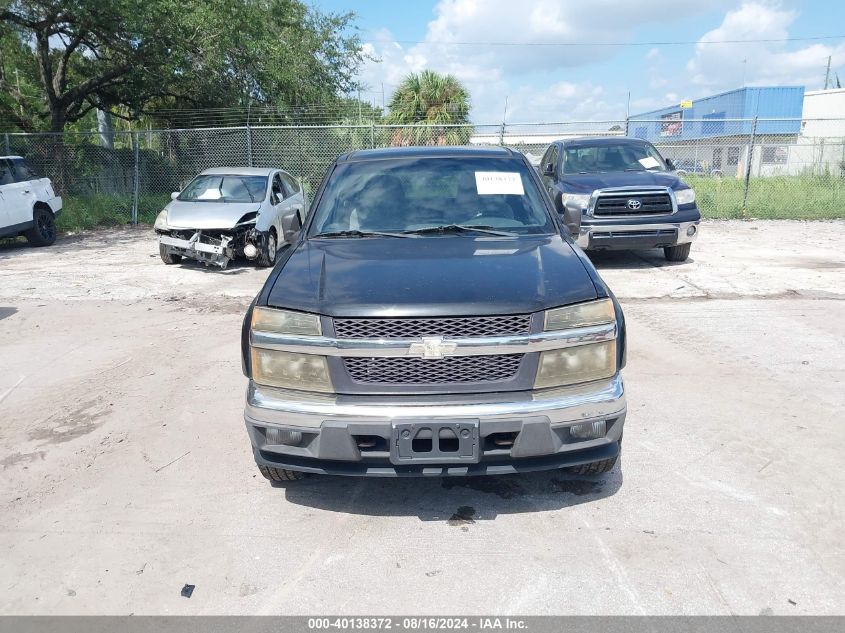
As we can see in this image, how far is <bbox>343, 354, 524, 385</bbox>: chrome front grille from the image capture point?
2.98 metres

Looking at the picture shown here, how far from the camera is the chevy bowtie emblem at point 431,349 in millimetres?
2941

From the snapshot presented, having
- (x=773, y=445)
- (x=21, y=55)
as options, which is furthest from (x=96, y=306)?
(x=21, y=55)

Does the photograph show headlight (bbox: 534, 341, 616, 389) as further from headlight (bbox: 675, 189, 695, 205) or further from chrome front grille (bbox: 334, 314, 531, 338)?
headlight (bbox: 675, 189, 695, 205)

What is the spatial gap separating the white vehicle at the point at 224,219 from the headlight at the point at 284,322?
6705 mm

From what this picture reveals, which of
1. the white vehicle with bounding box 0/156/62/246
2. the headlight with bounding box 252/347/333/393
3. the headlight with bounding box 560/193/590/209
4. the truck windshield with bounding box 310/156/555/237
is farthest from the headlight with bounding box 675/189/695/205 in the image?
the white vehicle with bounding box 0/156/62/246

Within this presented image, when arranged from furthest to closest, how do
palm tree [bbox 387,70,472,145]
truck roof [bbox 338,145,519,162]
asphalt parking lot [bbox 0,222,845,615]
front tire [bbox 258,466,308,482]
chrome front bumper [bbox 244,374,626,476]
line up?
palm tree [bbox 387,70,472,145] → truck roof [bbox 338,145,519,162] → front tire [bbox 258,466,308,482] → chrome front bumper [bbox 244,374,626,476] → asphalt parking lot [bbox 0,222,845,615]

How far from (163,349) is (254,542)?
369cm

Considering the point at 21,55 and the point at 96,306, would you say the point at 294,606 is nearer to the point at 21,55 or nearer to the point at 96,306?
the point at 96,306

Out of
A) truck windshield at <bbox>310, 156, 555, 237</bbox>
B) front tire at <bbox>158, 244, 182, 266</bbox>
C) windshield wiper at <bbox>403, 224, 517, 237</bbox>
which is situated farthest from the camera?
front tire at <bbox>158, 244, 182, 266</bbox>

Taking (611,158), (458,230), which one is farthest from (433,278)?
(611,158)

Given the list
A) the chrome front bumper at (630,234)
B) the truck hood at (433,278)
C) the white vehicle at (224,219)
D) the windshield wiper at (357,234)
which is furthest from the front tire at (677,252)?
the windshield wiper at (357,234)

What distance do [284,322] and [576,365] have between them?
1.36 meters

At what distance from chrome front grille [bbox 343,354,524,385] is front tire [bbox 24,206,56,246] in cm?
1242

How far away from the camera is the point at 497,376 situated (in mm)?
3002
